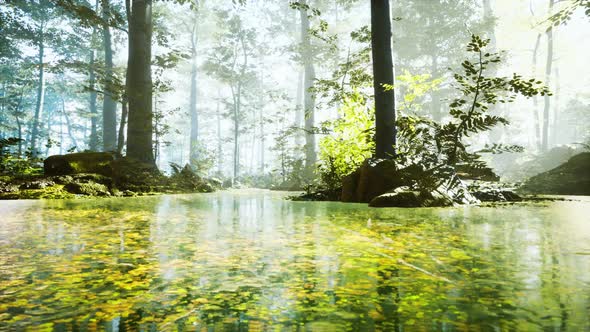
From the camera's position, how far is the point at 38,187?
23.0 feet

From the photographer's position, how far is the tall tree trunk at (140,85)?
10.6 meters

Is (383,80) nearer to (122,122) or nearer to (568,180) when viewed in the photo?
(568,180)

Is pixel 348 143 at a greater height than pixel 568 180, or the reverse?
pixel 348 143

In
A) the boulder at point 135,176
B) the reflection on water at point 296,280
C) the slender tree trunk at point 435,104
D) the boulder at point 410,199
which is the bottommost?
the reflection on water at point 296,280

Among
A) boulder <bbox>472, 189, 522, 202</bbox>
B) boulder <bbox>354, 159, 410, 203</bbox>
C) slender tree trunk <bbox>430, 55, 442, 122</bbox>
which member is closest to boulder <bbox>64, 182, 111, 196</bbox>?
boulder <bbox>354, 159, 410, 203</bbox>

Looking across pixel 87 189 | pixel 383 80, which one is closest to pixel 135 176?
pixel 87 189

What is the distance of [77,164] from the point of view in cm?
845

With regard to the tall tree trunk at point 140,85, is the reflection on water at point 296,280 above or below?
below

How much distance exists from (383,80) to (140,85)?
24.9 ft

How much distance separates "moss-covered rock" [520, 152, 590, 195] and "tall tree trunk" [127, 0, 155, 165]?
10.2 meters

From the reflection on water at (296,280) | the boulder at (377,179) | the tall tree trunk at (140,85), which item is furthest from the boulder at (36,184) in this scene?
the boulder at (377,179)

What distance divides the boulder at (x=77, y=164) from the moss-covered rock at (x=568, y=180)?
33.5 ft

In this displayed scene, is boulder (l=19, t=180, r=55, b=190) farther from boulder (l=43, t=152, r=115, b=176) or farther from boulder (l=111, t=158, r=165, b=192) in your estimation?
boulder (l=111, t=158, r=165, b=192)

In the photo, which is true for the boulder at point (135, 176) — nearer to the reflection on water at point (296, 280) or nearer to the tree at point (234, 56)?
the reflection on water at point (296, 280)
